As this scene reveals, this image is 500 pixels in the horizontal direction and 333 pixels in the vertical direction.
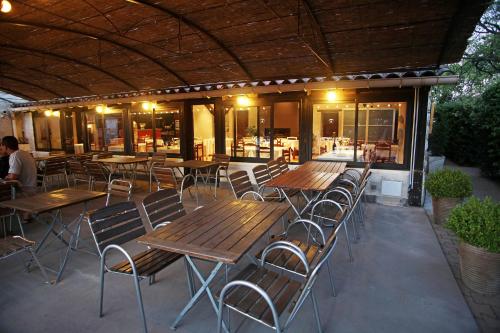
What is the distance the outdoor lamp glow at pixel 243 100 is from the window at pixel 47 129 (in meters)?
8.18

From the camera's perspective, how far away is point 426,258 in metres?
3.62

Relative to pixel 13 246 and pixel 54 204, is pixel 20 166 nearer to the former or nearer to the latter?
pixel 54 204

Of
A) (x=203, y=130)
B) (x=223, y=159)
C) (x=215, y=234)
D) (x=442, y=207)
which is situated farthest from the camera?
(x=203, y=130)

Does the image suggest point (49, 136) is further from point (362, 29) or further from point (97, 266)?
point (362, 29)

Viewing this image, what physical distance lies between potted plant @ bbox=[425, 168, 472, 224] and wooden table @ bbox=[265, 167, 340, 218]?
4.93 ft

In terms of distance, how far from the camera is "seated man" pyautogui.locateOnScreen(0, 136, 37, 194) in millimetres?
4715

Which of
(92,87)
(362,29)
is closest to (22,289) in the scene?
(362,29)

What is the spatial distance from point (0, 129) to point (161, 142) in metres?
8.76

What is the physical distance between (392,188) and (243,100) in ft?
13.3

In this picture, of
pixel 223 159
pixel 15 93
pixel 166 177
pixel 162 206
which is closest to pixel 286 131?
pixel 223 159

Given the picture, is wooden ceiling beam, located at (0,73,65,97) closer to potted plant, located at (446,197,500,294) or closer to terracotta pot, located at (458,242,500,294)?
potted plant, located at (446,197,500,294)

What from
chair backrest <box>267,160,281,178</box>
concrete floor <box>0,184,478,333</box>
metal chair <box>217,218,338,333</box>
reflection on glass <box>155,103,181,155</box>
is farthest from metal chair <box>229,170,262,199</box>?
reflection on glass <box>155,103,181,155</box>

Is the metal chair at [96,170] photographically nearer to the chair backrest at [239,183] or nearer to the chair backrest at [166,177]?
the chair backrest at [166,177]

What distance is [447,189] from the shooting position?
4582 mm
